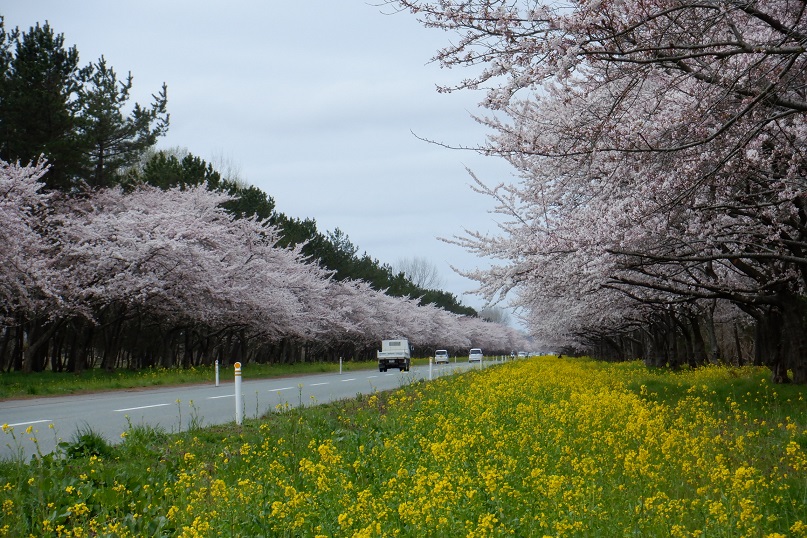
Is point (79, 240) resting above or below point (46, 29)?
below

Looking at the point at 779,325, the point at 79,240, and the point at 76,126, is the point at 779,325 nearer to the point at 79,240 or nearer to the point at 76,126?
the point at 79,240

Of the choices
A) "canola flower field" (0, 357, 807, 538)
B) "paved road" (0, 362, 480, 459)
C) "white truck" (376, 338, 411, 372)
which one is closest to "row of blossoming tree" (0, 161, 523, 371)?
"white truck" (376, 338, 411, 372)

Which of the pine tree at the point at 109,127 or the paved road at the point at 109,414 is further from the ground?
the pine tree at the point at 109,127

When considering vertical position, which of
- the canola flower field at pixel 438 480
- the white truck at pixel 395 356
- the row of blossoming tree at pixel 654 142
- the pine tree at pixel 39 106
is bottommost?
the white truck at pixel 395 356

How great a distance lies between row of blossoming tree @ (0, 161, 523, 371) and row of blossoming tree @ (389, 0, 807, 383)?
1717cm

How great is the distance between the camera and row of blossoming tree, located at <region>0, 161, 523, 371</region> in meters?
25.6

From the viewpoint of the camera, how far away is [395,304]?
7900 cm

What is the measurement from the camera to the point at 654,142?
8297 mm

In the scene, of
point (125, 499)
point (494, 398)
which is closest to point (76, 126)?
point (494, 398)

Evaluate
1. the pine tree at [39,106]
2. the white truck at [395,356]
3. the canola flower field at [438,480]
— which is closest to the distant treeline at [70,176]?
the pine tree at [39,106]

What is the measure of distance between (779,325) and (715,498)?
17291mm

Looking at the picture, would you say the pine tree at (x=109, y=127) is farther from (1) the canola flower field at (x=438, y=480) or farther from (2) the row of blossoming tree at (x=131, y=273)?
(1) the canola flower field at (x=438, y=480)

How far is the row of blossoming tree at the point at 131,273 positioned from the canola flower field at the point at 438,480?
1679cm

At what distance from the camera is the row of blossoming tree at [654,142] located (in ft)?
20.3
